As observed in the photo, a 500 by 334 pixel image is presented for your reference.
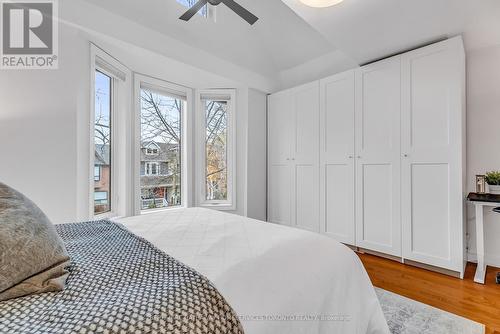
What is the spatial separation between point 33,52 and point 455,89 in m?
3.48

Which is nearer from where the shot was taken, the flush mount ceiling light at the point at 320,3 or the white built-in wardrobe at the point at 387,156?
the flush mount ceiling light at the point at 320,3

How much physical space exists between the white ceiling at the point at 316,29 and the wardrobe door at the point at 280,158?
531 mm

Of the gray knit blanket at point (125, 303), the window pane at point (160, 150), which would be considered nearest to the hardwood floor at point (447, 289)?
the gray knit blanket at point (125, 303)

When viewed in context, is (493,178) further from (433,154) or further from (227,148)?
(227,148)

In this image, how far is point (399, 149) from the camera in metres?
2.44

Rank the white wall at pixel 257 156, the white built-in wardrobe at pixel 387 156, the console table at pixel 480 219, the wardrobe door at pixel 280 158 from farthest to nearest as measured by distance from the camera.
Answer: the white wall at pixel 257 156
the wardrobe door at pixel 280 158
the white built-in wardrobe at pixel 387 156
the console table at pixel 480 219

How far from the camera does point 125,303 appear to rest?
593mm

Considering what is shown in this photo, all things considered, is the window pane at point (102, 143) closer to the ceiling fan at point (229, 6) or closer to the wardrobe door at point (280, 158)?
the ceiling fan at point (229, 6)

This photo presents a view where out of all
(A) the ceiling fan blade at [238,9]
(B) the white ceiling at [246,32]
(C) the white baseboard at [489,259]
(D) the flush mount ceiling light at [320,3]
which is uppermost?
(B) the white ceiling at [246,32]

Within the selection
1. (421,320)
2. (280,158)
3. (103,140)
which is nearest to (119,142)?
(103,140)

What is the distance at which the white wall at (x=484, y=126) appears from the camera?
7.73 feet

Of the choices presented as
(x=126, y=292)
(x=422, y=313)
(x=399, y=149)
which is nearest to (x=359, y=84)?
(x=399, y=149)

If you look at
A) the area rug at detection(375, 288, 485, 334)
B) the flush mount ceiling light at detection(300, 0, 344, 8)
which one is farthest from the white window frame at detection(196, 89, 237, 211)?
the area rug at detection(375, 288, 485, 334)

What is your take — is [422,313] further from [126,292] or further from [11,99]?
[11,99]
